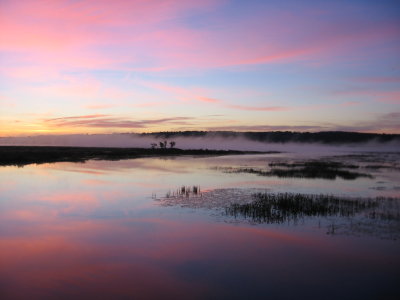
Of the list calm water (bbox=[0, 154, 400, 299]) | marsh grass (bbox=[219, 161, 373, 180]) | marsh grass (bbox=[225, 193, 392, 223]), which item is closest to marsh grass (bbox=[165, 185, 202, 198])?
calm water (bbox=[0, 154, 400, 299])

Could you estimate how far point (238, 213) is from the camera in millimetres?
19938

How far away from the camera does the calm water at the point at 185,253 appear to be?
10625 millimetres

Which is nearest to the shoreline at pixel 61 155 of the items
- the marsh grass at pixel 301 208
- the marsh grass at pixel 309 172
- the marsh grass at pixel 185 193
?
the marsh grass at pixel 309 172

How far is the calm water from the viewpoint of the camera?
1062 cm

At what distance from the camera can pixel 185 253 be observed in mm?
13867

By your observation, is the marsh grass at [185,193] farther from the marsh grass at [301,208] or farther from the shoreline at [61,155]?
the shoreline at [61,155]

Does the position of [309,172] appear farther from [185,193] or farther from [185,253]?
[185,253]

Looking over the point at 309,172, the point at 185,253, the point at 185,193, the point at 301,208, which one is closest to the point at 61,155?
the point at 309,172

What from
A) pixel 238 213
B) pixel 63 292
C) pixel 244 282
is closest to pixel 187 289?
pixel 244 282

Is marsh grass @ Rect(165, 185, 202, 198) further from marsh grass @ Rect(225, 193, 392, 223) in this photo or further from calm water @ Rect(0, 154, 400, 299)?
marsh grass @ Rect(225, 193, 392, 223)

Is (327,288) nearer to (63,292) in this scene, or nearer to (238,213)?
(63,292)

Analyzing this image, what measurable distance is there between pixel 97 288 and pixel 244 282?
424cm

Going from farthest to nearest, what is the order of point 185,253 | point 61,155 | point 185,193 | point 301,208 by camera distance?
point 61,155 → point 185,193 → point 301,208 → point 185,253

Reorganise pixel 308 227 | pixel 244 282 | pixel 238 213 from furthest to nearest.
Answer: pixel 238 213
pixel 308 227
pixel 244 282
